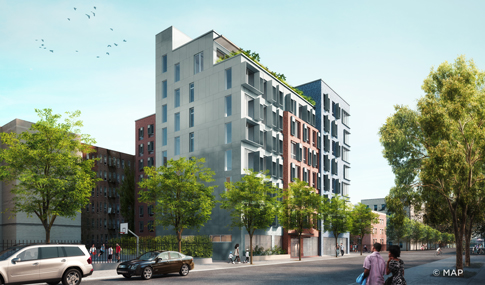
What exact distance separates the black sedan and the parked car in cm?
346

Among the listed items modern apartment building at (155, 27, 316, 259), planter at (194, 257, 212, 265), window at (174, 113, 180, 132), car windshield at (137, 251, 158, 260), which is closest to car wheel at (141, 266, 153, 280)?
car windshield at (137, 251, 158, 260)

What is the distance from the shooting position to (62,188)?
30000 mm

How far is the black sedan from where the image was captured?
2312 centimetres

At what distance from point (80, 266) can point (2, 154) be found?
15.0 meters

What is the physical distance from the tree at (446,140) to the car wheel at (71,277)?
61.1 ft

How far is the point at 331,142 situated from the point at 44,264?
59777 millimetres

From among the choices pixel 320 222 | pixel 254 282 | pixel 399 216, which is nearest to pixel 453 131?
pixel 399 216

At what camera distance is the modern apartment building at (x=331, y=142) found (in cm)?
6931

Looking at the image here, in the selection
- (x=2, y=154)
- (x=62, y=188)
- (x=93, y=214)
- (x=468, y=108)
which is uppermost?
(x=468, y=108)

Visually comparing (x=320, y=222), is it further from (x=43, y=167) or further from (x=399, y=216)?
(x=43, y=167)

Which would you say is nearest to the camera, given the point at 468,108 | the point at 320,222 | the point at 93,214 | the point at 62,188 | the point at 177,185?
the point at 468,108

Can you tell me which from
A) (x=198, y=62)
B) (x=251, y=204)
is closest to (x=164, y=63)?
(x=198, y=62)

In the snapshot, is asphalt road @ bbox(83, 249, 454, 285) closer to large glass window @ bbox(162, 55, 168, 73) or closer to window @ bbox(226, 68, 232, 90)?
window @ bbox(226, 68, 232, 90)

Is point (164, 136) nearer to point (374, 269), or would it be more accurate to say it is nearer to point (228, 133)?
point (228, 133)
